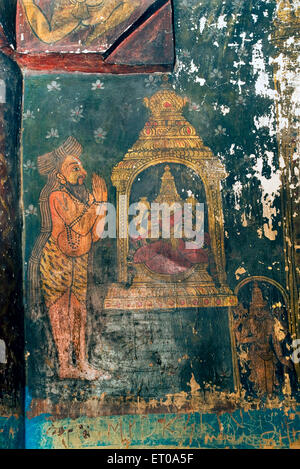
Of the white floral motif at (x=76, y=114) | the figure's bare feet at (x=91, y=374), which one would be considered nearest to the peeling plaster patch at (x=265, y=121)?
the white floral motif at (x=76, y=114)

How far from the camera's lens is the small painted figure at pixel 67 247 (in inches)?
151

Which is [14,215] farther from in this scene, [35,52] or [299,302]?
[299,302]

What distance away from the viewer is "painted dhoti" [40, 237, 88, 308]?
153 inches

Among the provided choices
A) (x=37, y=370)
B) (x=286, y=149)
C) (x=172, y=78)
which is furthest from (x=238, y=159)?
(x=37, y=370)

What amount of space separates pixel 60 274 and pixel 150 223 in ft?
2.79

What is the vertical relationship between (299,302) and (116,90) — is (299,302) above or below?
below

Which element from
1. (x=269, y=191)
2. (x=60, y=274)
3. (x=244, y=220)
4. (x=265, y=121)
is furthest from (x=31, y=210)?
(x=265, y=121)

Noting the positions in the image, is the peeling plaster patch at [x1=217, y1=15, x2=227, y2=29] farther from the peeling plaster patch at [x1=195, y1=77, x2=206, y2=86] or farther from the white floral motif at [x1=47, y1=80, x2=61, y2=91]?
the white floral motif at [x1=47, y1=80, x2=61, y2=91]

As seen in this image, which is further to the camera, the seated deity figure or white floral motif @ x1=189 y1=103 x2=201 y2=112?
white floral motif @ x1=189 y1=103 x2=201 y2=112

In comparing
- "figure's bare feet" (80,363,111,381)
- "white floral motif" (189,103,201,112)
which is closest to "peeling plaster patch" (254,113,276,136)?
"white floral motif" (189,103,201,112)

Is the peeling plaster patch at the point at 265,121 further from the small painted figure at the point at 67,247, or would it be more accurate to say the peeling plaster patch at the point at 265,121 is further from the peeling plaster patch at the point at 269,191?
the small painted figure at the point at 67,247

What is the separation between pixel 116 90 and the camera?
13.6ft

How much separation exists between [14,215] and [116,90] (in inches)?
54.7

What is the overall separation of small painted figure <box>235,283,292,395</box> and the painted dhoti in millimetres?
1287
